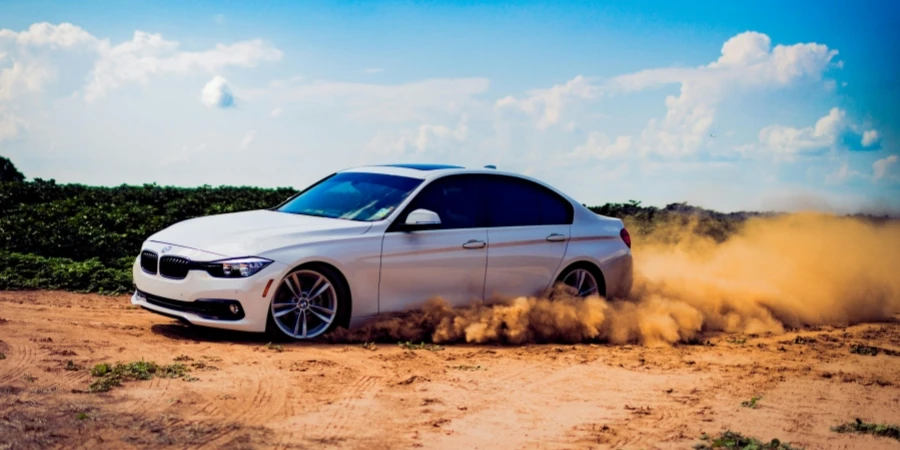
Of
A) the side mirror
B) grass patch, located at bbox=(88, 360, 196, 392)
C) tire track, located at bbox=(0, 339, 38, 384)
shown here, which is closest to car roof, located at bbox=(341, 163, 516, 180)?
the side mirror

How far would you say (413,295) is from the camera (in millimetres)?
10078

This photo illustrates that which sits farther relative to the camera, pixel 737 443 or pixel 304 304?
pixel 304 304

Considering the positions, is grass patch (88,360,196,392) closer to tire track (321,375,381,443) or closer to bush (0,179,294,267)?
tire track (321,375,381,443)

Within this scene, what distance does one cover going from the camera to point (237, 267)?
30.1 feet

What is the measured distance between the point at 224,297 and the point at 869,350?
23.2 ft

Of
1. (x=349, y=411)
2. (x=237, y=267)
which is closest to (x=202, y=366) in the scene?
(x=237, y=267)

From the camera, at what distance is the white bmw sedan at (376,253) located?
9.26 metres

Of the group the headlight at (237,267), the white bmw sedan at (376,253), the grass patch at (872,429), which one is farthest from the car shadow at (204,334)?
the grass patch at (872,429)

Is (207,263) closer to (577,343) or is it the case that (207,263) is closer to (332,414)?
(332,414)

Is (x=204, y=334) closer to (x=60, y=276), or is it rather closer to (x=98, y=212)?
(x=60, y=276)

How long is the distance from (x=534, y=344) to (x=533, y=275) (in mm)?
887

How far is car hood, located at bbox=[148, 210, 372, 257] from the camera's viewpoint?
932 cm

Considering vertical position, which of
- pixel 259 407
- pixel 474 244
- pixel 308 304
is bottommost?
pixel 259 407

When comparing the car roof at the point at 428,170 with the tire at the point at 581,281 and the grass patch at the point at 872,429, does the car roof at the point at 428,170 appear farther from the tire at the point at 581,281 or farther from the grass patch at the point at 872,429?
the grass patch at the point at 872,429
